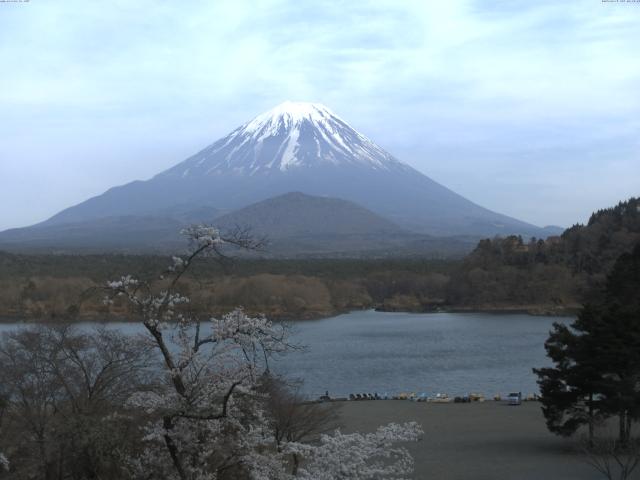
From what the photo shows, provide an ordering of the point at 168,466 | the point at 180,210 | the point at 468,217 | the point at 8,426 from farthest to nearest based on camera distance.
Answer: the point at 468,217, the point at 180,210, the point at 8,426, the point at 168,466

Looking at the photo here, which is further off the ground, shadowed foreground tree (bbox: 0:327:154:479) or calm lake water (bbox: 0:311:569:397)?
shadowed foreground tree (bbox: 0:327:154:479)

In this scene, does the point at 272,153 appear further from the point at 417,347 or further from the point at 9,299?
the point at 417,347

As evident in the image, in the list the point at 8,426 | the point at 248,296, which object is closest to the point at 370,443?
the point at 8,426

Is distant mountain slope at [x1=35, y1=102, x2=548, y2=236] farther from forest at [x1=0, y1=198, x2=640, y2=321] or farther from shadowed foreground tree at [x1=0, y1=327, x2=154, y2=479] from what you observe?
shadowed foreground tree at [x1=0, y1=327, x2=154, y2=479]

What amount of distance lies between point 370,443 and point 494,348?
20465mm

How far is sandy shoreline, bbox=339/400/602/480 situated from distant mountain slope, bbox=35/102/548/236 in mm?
96274

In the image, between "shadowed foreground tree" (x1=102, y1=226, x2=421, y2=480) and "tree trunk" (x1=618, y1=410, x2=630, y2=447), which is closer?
"shadowed foreground tree" (x1=102, y1=226, x2=421, y2=480)

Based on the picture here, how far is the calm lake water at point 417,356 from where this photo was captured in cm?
1847

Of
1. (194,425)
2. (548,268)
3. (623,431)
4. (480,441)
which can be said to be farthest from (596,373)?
(548,268)

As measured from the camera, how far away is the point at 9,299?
3438 centimetres

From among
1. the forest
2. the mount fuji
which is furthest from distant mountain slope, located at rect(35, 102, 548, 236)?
the forest

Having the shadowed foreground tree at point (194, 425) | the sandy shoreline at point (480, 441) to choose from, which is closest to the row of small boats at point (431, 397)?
the sandy shoreline at point (480, 441)

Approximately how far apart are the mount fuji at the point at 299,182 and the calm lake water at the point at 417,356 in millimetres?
77564

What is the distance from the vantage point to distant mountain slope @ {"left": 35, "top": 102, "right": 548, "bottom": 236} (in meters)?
116
